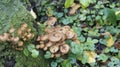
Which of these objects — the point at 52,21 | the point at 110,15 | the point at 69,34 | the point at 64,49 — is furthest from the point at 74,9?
the point at 64,49

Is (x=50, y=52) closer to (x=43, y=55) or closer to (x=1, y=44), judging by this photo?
(x=43, y=55)

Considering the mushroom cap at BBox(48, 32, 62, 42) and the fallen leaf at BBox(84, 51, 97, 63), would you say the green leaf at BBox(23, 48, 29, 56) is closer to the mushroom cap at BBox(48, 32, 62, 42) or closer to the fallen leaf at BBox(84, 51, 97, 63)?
the mushroom cap at BBox(48, 32, 62, 42)

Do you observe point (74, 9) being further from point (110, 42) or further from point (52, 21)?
point (110, 42)

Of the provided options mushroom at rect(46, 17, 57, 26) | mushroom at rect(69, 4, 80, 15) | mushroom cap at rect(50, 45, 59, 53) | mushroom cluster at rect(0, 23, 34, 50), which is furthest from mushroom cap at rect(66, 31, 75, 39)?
mushroom at rect(69, 4, 80, 15)

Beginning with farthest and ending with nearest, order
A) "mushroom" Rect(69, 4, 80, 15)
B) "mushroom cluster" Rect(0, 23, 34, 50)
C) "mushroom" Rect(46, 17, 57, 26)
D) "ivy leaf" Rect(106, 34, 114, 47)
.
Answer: "mushroom" Rect(69, 4, 80, 15), "mushroom" Rect(46, 17, 57, 26), "ivy leaf" Rect(106, 34, 114, 47), "mushroom cluster" Rect(0, 23, 34, 50)

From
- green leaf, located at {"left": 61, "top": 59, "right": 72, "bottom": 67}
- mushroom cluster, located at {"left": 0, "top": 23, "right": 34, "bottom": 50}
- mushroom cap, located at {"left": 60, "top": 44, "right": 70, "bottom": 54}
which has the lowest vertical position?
green leaf, located at {"left": 61, "top": 59, "right": 72, "bottom": 67}

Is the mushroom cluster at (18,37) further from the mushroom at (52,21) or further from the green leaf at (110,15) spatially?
the green leaf at (110,15)

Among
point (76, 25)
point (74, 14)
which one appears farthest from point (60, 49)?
point (74, 14)

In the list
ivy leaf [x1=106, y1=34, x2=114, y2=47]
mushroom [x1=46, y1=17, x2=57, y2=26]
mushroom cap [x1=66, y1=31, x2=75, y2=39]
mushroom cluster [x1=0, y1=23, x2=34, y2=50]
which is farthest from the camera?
mushroom [x1=46, y1=17, x2=57, y2=26]

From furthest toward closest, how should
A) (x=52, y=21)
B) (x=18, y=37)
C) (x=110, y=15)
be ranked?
1. (x=52, y=21)
2. (x=110, y=15)
3. (x=18, y=37)
